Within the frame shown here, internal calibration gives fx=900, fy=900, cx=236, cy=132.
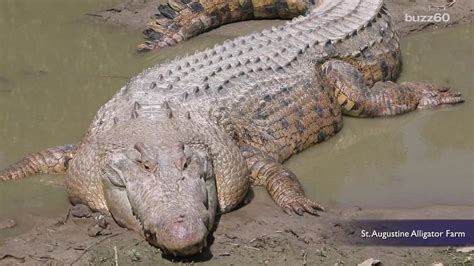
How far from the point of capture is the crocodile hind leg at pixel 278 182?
6.35 metres

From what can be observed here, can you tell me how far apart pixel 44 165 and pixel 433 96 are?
3707 mm

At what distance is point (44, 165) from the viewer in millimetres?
6906

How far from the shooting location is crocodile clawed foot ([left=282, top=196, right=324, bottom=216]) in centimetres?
630

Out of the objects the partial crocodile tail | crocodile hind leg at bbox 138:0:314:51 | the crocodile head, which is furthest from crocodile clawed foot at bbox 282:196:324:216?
crocodile hind leg at bbox 138:0:314:51

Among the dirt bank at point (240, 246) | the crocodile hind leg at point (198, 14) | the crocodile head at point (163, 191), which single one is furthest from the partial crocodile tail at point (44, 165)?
the crocodile hind leg at point (198, 14)

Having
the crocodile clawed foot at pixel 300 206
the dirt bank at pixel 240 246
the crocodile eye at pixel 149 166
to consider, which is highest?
the crocodile eye at pixel 149 166

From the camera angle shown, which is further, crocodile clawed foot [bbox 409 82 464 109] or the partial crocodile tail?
crocodile clawed foot [bbox 409 82 464 109]

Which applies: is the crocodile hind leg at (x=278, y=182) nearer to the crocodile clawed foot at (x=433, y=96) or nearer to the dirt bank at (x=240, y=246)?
the dirt bank at (x=240, y=246)

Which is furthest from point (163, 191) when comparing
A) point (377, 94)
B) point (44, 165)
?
point (377, 94)

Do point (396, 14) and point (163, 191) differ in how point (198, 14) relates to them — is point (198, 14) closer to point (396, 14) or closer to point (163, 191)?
point (396, 14)

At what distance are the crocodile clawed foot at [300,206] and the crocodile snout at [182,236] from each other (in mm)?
1120

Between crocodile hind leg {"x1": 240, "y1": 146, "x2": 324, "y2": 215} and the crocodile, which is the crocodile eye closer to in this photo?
the crocodile

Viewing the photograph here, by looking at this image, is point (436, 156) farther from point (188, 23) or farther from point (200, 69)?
point (188, 23)

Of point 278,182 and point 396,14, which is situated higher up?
point 278,182
